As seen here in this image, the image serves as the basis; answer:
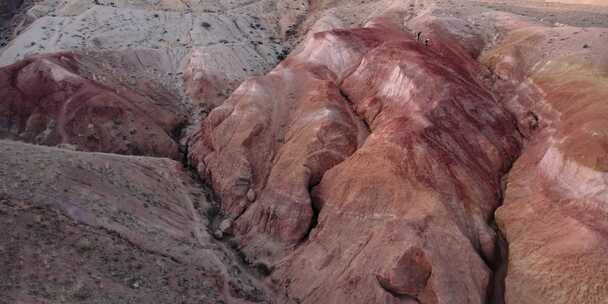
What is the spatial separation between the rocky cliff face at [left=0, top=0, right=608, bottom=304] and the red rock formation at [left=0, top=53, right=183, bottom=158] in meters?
0.11

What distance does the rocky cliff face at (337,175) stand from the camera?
17453 millimetres

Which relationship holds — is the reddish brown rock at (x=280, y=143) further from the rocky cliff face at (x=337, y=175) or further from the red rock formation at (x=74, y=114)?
the red rock formation at (x=74, y=114)

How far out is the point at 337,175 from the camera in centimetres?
2209

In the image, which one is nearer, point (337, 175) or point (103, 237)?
point (103, 237)

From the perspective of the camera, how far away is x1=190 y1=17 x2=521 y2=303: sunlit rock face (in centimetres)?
1859

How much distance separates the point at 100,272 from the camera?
53.2ft

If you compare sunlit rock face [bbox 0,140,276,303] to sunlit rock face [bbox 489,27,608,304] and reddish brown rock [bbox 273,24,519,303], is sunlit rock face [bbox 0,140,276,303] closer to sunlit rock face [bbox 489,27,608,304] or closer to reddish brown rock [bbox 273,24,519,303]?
reddish brown rock [bbox 273,24,519,303]

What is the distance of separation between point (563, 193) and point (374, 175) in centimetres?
702

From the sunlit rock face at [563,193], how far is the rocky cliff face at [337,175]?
2.7 inches

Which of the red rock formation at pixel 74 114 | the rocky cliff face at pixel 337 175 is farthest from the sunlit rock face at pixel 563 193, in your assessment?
the red rock formation at pixel 74 114

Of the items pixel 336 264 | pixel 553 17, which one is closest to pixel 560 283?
pixel 336 264

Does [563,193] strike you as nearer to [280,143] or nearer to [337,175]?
[337,175]

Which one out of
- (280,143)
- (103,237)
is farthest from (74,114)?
(103,237)

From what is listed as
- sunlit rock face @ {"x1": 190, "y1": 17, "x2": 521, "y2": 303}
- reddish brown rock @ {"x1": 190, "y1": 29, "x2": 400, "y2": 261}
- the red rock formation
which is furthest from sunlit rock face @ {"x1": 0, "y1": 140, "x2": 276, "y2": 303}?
the red rock formation
